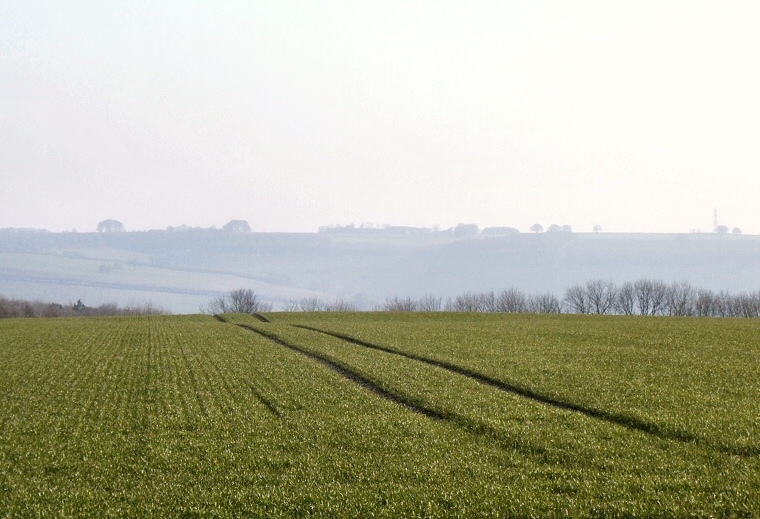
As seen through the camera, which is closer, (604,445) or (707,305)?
(604,445)

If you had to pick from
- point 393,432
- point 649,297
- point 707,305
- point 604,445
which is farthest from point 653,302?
point 393,432

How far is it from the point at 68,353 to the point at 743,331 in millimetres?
54107

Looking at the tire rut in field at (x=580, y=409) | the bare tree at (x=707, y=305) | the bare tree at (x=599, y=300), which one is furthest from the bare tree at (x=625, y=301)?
the tire rut in field at (x=580, y=409)

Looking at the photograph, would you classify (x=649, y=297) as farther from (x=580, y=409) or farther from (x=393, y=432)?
(x=393, y=432)

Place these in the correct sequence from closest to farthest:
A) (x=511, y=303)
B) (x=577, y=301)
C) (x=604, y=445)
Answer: (x=604, y=445) < (x=577, y=301) < (x=511, y=303)

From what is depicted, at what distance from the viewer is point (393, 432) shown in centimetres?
2317

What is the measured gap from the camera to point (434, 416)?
26.0m

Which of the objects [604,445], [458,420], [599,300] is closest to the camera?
[604,445]

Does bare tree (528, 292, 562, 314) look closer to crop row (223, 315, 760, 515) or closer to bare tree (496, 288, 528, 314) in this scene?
bare tree (496, 288, 528, 314)

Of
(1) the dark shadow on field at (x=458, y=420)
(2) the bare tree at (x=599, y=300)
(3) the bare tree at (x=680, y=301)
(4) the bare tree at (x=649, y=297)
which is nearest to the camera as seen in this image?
(1) the dark shadow on field at (x=458, y=420)

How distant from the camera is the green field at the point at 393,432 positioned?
659 inches

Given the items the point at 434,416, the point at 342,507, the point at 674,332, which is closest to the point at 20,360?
the point at 434,416

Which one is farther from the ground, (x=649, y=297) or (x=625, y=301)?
(x=649, y=297)

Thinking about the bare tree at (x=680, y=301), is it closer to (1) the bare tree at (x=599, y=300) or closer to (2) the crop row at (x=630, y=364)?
(1) the bare tree at (x=599, y=300)
